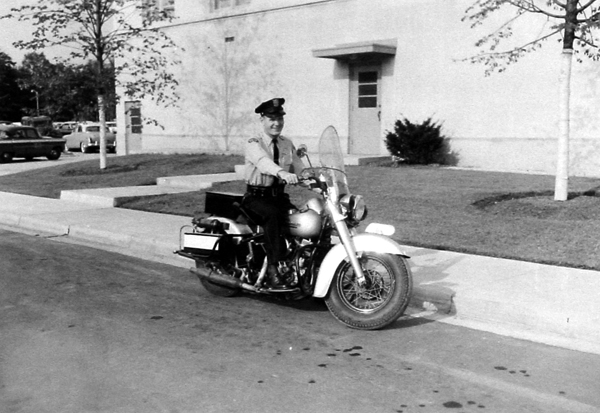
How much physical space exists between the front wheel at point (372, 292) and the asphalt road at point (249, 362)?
135 millimetres

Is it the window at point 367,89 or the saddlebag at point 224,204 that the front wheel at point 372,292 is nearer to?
the saddlebag at point 224,204

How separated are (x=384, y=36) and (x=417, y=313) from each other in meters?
13.9

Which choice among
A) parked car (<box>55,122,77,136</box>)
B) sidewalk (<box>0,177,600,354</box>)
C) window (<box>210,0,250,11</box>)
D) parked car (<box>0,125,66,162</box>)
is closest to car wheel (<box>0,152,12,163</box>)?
parked car (<box>0,125,66,162</box>)

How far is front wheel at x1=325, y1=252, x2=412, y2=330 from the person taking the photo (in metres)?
5.84

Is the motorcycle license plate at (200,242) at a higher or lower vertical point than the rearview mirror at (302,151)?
lower

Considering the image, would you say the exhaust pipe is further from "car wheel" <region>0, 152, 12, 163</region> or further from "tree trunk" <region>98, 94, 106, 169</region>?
"car wheel" <region>0, 152, 12, 163</region>

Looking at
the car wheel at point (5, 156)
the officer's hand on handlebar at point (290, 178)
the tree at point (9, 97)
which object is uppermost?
the tree at point (9, 97)

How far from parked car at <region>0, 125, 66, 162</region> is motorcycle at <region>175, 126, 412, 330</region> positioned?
25976 millimetres

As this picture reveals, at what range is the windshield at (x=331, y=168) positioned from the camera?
6102 mm

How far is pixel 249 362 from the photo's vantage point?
17.0 ft

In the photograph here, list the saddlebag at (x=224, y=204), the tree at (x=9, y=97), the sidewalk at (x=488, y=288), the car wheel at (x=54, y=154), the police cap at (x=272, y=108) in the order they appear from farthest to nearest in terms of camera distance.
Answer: the tree at (x=9, y=97), the car wheel at (x=54, y=154), the saddlebag at (x=224, y=204), the police cap at (x=272, y=108), the sidewalk at (x=488, y=288)

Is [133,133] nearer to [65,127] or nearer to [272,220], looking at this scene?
[272,220]

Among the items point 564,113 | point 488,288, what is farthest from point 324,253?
point 564,113

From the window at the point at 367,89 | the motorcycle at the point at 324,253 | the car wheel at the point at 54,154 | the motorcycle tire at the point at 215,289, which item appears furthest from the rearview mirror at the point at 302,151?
the car wheel at the point at 54,154
